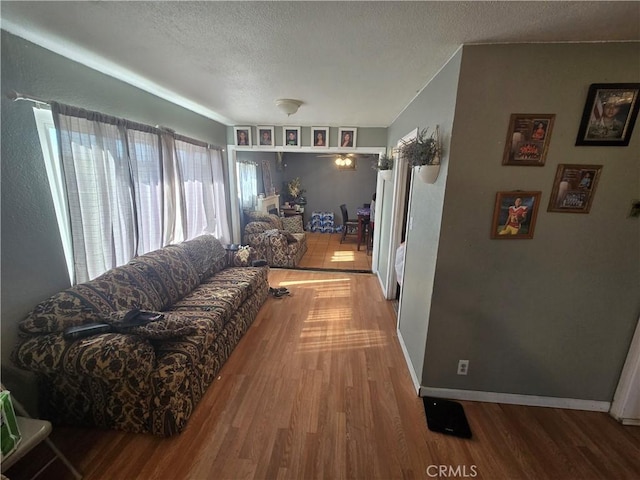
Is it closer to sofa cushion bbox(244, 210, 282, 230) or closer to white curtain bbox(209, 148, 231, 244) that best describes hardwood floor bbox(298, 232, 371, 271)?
sofa cushion bbox(244, 210, 282, 230)

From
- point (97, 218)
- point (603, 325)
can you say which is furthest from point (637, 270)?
point (97, 218)

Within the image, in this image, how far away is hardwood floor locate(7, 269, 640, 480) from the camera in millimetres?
1443

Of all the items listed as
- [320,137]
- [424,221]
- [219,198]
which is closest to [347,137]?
[320,137]

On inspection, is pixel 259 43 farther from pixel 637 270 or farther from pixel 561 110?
pixel 637 270

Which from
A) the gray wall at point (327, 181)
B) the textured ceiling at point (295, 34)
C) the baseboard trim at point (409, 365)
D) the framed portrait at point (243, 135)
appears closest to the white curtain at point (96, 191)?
the textured ceiling at point (295, 34)

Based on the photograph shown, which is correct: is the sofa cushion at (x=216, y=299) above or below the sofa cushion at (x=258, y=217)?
below

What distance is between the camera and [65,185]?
1.76 metres

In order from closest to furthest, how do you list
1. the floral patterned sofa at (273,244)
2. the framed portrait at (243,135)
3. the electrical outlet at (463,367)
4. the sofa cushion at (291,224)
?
the electrical outlet at (463,367) < the framed portrait at (243,135) < the floral patterned sofa at (273,244) < the sofa cushion at (291,224)

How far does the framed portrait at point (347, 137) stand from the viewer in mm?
3861

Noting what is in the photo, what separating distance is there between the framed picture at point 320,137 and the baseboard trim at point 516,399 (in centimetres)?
329

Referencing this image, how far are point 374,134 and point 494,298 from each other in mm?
2933

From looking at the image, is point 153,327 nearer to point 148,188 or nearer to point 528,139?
point 148,188

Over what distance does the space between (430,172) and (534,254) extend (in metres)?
0.81

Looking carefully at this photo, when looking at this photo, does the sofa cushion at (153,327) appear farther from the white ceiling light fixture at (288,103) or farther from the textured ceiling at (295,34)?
the white ceiling light fixture at (288,103)
